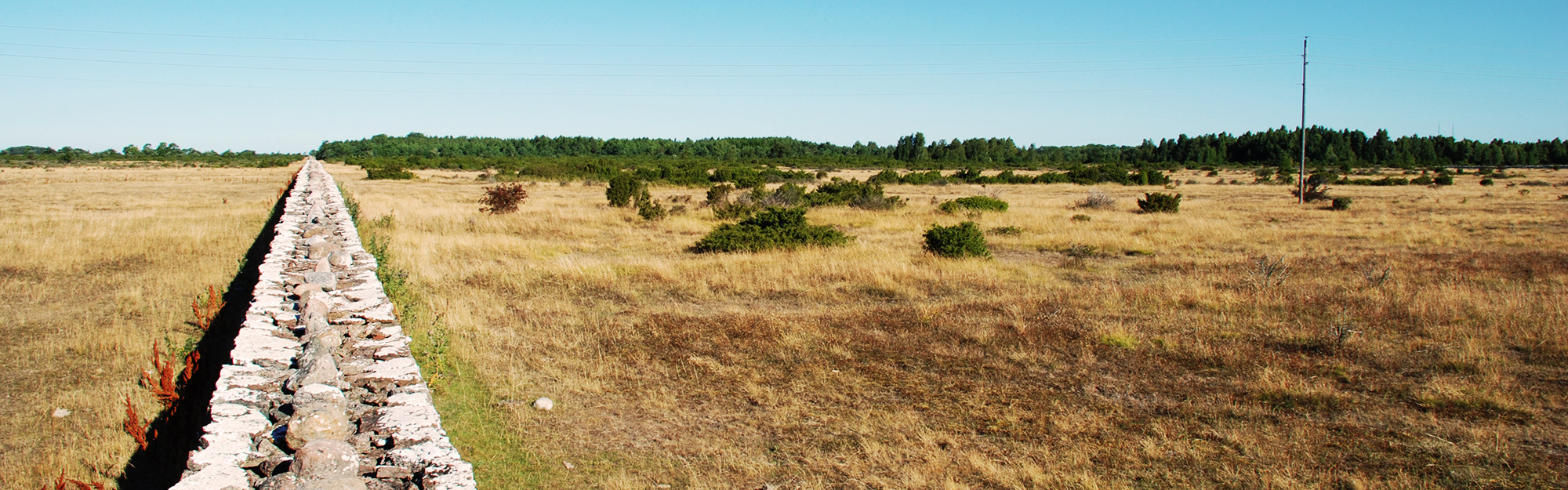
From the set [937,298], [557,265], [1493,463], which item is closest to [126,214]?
[557,265]

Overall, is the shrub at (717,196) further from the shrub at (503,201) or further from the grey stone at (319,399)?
the grey stone at (319,399)

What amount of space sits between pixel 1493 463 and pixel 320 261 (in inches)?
330

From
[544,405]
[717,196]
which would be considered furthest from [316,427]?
[717,196]

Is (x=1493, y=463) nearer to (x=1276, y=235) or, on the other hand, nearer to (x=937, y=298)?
(x=937, y=298)

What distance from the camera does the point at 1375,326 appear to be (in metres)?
7.64

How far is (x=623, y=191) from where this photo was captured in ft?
75.0

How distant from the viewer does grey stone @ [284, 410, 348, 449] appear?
329 centimetres

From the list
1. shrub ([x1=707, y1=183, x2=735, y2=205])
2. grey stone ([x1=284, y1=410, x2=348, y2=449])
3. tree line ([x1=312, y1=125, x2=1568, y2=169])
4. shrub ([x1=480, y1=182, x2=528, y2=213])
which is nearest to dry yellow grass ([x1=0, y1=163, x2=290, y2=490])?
grey stone ([x1=284, y1=410, x2=348, y2=449])

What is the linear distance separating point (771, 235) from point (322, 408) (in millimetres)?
10125

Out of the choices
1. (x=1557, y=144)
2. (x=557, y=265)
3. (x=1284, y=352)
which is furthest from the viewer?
(x=1557, y=144)

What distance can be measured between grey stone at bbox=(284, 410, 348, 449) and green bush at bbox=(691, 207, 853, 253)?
9.72 metres

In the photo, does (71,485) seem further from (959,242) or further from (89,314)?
(959,242)

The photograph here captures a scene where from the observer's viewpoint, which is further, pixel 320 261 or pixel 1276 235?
pixel 1276 235

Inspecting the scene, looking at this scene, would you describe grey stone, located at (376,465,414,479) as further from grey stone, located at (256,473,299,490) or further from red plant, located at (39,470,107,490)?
red plant, located at (39,470,107,490)
